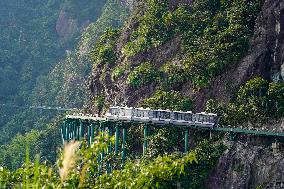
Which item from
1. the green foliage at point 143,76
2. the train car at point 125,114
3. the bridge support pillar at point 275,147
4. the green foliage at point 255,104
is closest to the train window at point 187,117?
the green foliage at point 255,104

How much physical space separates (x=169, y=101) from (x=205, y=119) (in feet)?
20.4

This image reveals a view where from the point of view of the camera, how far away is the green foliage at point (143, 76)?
167ft

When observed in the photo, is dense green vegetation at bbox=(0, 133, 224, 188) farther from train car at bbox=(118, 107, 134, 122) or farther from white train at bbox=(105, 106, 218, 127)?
train car at bbox=(118, 107, 134, 122)

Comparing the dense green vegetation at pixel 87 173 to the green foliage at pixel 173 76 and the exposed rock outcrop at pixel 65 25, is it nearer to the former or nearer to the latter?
the green foliage at pixel 173 76

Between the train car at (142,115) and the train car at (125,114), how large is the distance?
0.32m

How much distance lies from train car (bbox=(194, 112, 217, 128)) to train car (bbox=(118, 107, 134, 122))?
5.24 meters

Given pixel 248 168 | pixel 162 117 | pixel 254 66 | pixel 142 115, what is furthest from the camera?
pixel 254 66

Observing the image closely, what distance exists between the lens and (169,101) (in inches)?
1818

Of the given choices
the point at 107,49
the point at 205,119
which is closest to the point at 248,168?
the point at 205,119

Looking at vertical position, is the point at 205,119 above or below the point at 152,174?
above

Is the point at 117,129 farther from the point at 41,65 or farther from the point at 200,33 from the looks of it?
the point at 41,65

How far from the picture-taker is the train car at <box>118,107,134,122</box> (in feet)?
139

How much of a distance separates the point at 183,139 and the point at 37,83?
79.0 meters

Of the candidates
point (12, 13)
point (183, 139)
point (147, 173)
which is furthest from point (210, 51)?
point (12, 13)
